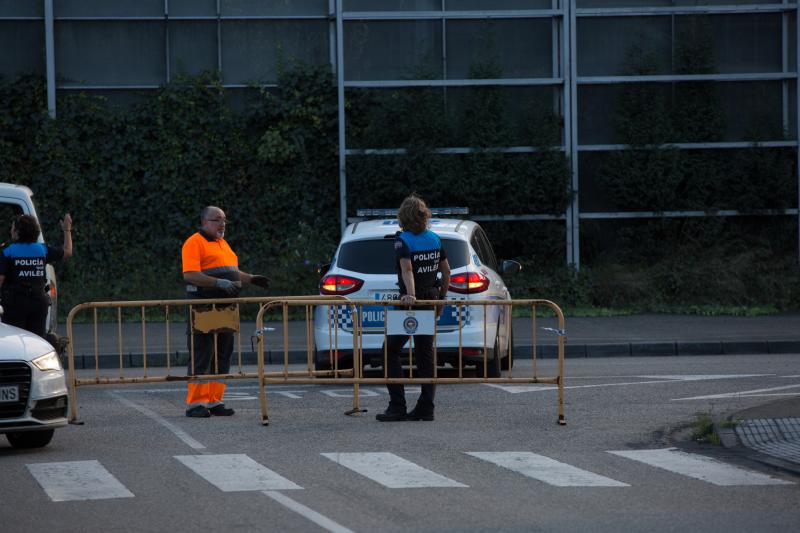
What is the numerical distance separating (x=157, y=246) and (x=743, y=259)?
10407 millimetres

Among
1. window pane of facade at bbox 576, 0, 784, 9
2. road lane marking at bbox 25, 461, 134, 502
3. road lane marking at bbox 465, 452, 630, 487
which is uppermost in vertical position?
window pane of facade at bbox 576, 0, 784, 9

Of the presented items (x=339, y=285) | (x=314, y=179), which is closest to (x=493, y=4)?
(x=314, y=179)

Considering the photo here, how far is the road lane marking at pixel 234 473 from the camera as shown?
29.5ft

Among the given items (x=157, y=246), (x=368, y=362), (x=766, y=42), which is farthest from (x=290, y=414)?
(x=766, y=42)

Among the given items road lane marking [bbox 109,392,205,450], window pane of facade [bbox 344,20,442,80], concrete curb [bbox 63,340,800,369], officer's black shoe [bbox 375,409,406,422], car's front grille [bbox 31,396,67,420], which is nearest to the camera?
car's front grille [bbox 31,396,67,420]

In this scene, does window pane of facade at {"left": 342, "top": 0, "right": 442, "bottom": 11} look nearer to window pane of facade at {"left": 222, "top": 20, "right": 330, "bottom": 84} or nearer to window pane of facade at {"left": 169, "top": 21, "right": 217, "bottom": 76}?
window pane of facade at {"left": 222, "top": 20, "right": 330, "bottom": 84}

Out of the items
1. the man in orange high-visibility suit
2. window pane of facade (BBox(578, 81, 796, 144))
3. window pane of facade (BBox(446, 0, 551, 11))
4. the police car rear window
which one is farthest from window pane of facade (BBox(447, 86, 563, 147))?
the man in orange high-visibility suit

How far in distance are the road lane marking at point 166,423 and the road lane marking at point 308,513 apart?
228cm

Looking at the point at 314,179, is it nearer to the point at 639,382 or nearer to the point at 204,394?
the point at 639,382

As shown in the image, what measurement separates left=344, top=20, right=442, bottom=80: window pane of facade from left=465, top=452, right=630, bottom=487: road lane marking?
1682cm

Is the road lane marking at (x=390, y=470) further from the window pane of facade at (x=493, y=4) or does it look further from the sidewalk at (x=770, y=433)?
the window pane of facade at (x=493, y=4)

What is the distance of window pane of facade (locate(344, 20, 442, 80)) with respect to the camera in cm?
2655

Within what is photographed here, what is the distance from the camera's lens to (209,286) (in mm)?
13156

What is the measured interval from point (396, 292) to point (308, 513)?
679cm
